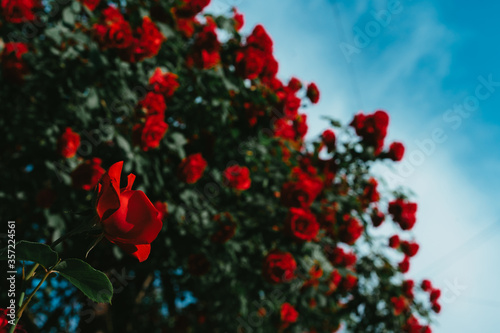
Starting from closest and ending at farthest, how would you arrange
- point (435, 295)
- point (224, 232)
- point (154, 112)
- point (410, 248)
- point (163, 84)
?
point (154, 112) → point (163, 84) → point (224, 232) → point (410, 248) → point (435, 295)

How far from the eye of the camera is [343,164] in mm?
2645

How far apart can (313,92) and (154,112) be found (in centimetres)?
135

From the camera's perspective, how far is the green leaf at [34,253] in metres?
0.51

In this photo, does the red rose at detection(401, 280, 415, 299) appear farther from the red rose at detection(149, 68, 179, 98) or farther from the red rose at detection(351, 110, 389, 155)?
the red rose at detection(149, 68, 179, 98)

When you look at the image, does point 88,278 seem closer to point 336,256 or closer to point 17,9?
point 17,9

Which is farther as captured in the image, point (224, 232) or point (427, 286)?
point (427, 286)

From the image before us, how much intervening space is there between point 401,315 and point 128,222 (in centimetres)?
382

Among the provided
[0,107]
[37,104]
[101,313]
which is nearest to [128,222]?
[37,104]

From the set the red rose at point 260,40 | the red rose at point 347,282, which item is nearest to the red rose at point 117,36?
the red rose at point 260,40

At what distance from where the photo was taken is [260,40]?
244 centimetres

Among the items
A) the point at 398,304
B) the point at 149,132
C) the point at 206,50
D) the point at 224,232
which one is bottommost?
the point at 398,304

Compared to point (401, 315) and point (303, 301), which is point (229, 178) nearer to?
point (303, 301)

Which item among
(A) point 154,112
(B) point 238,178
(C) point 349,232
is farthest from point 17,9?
(C) point 349,232

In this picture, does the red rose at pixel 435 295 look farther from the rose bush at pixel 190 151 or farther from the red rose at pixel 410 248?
the rose bush at pixel 190 151
